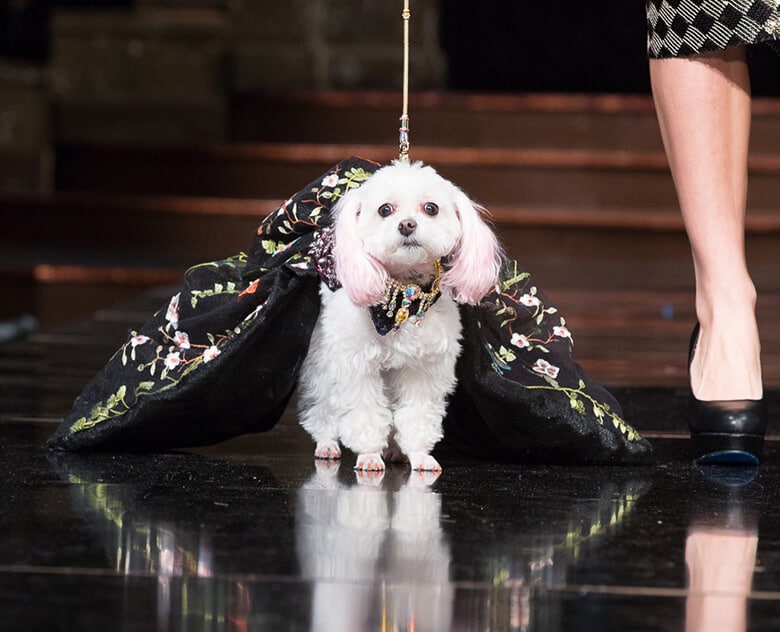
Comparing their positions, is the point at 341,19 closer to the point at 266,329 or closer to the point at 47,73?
the point at 47,73

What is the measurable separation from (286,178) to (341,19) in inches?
36.3

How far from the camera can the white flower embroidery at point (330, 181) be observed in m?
1.48

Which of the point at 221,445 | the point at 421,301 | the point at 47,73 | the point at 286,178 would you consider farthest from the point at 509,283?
the point at 47,73

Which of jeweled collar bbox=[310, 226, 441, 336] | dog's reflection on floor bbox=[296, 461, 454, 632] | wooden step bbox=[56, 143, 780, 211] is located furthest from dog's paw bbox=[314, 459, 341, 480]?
wooden step bbox=[56, 143, 780, 211]

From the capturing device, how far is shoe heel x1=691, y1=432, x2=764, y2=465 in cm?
147

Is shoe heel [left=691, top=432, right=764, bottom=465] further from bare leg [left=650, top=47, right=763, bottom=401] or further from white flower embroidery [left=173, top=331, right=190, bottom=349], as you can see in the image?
white flower embroidery [left=173, top=331, right=190, bottom=349]

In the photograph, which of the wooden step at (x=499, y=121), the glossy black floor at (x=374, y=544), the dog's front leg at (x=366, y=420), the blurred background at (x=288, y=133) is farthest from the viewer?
the wooden step at (x=499, y=121)

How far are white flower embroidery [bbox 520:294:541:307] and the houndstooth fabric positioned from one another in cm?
33

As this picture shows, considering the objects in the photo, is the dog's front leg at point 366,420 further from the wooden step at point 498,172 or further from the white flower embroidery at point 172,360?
the wooden step at point 498,172

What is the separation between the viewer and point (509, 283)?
1549mm

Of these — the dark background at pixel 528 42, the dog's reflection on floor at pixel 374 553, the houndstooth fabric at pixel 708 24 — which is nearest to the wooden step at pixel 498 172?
the dark background at pixel 528 42

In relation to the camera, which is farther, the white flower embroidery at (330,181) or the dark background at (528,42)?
the dark background at (528,42)

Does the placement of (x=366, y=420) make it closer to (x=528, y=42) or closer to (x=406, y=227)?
(x=406, y=227)

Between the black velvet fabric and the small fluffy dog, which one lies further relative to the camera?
the black velvet fabric
